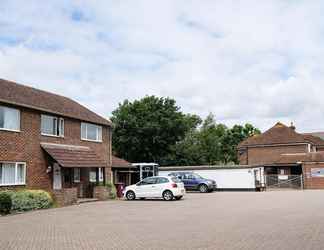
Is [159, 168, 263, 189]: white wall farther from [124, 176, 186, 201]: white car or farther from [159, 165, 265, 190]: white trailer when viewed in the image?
[124, 176, 186, 201]: white car

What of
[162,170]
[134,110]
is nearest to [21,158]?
[162,170]

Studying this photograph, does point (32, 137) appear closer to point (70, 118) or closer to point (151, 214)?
point (70, 118)

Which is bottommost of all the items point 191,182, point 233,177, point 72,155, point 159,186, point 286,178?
point 159,186

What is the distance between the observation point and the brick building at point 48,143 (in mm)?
22391

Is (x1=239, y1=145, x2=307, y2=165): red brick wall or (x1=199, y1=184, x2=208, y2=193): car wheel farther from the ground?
(x1=239, y1=145, x2=307, y2=165): red brick wall

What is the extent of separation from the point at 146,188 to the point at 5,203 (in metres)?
10.2

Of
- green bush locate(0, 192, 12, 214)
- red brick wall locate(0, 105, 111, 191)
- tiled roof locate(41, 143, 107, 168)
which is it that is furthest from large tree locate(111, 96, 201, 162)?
green bush locate(0, 192, 12, 214)

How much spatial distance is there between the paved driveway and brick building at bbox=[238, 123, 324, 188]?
26968 mm

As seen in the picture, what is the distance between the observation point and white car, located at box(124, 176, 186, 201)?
86.8 ft

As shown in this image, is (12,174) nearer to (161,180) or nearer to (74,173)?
(74,173)

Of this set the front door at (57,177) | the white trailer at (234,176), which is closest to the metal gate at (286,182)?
the white trailer at (234,176)

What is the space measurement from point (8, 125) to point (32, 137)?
194cm

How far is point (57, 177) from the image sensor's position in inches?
1030

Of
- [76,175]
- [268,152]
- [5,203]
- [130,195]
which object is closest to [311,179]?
[268,152]
